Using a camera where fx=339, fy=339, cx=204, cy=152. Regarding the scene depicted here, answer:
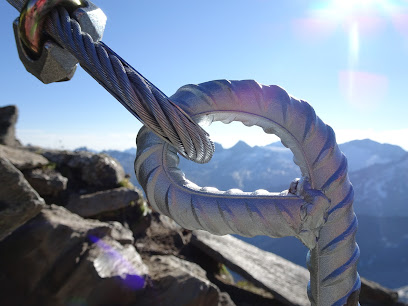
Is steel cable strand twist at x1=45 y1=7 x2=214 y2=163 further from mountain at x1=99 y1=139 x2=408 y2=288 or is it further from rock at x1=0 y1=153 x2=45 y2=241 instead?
mountain at x1=99 y1=139 x2=408 y2=288

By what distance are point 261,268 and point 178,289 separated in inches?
90.8

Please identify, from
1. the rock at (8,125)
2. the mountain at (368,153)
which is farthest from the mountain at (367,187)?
the rock at (8,125)

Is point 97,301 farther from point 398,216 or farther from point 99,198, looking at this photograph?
point 398,216

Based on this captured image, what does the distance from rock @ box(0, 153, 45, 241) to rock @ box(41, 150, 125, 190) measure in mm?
1942

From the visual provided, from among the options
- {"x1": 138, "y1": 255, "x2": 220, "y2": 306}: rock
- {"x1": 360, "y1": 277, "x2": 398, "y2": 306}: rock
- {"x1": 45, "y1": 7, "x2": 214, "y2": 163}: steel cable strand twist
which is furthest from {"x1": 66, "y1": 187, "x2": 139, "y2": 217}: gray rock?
{"x1": 45, "y1": 7, "x2": 214, "y2": 163}: steel cable strand twist

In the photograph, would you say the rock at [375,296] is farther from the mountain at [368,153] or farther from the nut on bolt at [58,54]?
the mountain at [368,153]

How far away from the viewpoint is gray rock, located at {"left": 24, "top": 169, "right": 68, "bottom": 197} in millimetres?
4449

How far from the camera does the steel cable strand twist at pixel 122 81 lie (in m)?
0.70

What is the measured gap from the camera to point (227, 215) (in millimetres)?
794

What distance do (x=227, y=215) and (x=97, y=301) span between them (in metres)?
2.82

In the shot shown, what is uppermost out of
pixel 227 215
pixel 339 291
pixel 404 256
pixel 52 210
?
pixel 227 215

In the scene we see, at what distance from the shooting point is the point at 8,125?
19.6ft

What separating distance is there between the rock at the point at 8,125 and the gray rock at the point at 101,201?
1.91 m

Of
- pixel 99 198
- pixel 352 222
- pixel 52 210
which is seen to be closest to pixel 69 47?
pixel 352 222
